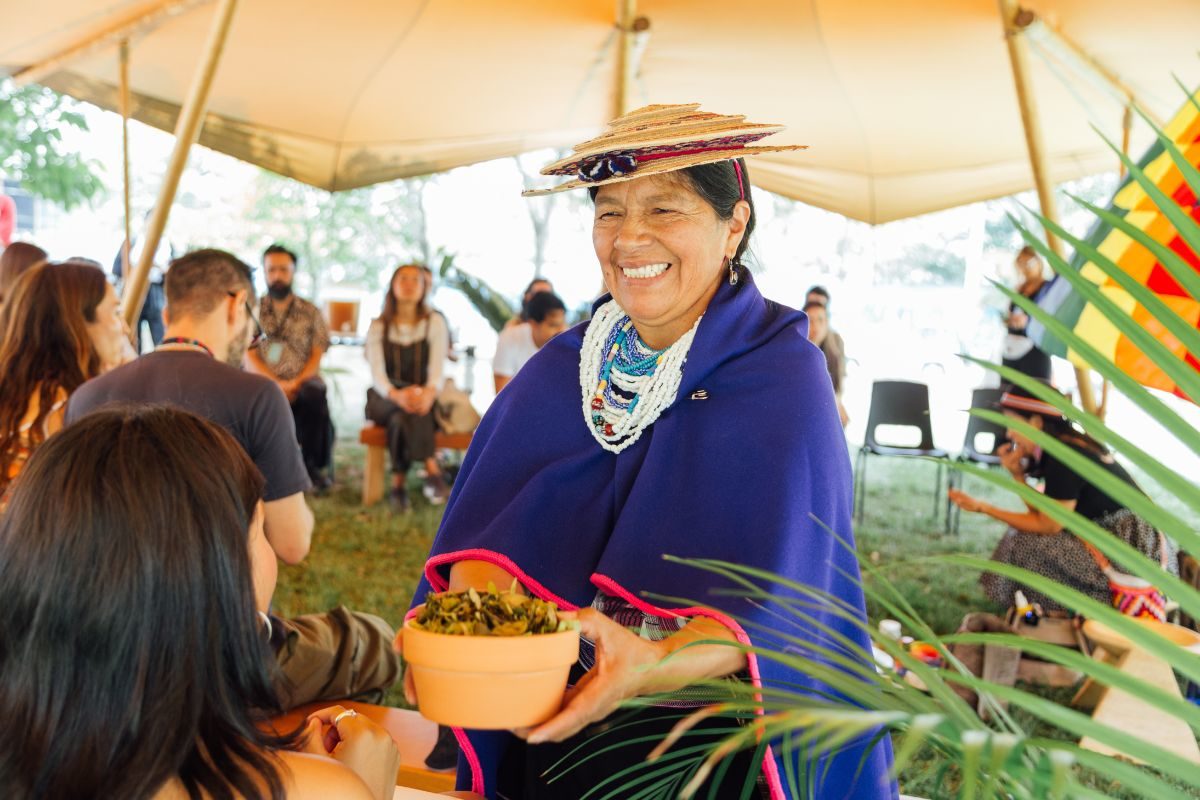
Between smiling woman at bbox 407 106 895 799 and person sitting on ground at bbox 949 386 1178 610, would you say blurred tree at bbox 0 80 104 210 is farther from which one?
smiling woman at bbox 407 106 895 799

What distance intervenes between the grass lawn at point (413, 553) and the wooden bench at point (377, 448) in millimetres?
147

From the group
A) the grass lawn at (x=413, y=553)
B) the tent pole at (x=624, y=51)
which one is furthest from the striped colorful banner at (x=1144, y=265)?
the tent pole at (x=624, y=51)

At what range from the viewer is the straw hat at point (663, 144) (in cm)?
187

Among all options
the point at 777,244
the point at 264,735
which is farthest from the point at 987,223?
the point at 264,735

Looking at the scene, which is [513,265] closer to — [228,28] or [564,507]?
[228,28]

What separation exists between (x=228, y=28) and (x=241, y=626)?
5.17 metres

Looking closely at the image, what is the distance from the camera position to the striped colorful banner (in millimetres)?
2344

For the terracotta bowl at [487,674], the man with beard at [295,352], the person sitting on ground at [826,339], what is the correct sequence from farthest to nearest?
the person sitting on ground at [826,339], the man with beard at [295,352], the terracotta bowl at [487,674]

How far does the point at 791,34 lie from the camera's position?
6.52 meters

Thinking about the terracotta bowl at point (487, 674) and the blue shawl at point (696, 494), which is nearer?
the terracotta bowl at point (487, 674)

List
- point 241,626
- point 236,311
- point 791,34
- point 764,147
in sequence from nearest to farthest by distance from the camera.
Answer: point 241,626, point 764,147, point 236,311, point 791,34

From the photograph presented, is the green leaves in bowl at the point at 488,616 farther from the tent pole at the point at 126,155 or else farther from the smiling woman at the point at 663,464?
the tent pole at the point at 126,155

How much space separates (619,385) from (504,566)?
38cm

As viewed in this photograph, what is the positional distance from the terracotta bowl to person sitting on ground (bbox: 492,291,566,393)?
716 centimetres
